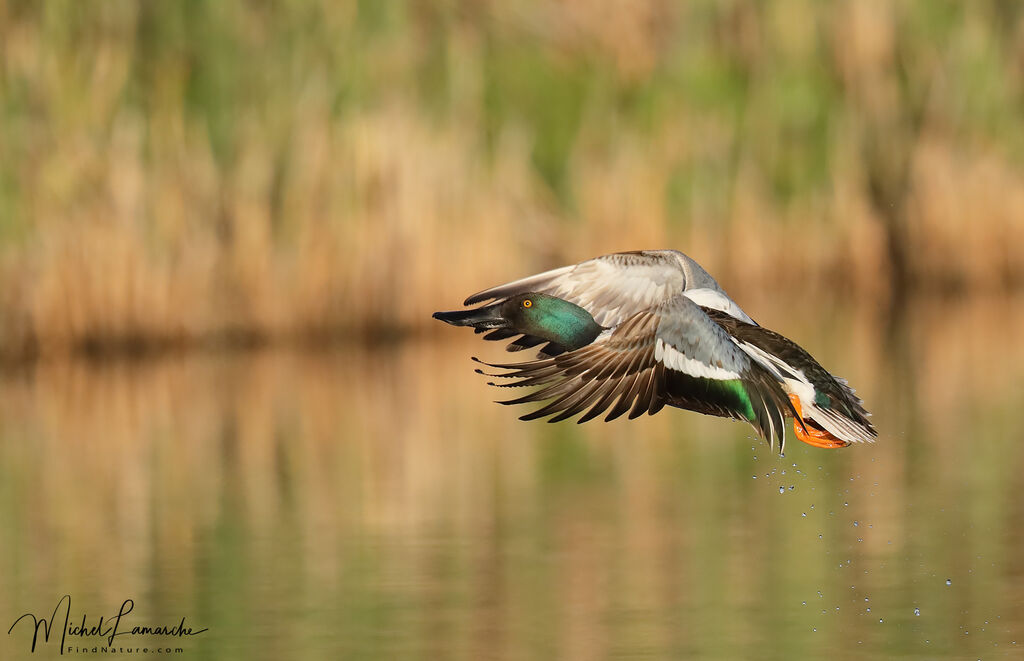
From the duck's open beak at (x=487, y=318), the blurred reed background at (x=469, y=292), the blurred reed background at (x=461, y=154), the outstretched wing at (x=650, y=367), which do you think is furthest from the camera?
the blurred reed background at (x=461, y=154)

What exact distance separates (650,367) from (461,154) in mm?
8262

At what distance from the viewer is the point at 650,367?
5.49m

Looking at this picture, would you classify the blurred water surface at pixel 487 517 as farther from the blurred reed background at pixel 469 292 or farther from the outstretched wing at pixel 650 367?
the outstretched wing at pixel 650 367

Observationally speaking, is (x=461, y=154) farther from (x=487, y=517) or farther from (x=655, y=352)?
(x=655, y=352)

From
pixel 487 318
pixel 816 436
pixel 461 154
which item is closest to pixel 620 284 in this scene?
pixel 487 318

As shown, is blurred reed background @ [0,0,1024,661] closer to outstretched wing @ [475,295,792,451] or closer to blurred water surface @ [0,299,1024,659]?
blurred water surface @ [0,299,1024,659]

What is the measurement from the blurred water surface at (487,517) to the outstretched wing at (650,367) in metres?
0.80

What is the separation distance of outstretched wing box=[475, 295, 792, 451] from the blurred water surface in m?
0.80

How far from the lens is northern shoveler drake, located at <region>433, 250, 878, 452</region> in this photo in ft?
17.9

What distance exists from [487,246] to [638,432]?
291 cm

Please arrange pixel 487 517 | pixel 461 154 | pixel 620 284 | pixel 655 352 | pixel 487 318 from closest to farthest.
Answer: pixel 655 352, pixel 487 318, pixel 620 284, pixel 487 517, pixel 461 154

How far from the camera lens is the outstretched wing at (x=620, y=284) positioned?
20.4ft

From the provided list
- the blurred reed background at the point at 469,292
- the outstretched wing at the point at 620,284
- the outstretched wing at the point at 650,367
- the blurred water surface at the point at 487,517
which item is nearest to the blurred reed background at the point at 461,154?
the blurred reed background at the point at 469,292

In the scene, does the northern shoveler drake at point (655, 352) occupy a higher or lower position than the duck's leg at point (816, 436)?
higher
